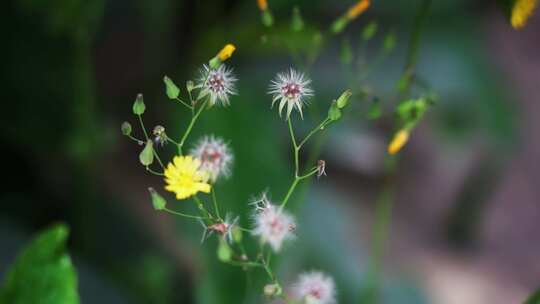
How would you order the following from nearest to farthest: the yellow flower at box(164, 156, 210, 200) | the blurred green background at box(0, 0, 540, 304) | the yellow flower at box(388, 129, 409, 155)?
the yellow flower at box(164, 156, 210, 200)
the yellow flower at box(388, 129, 409, 155)
the blurred green background at box(0, 0, 540, 304)

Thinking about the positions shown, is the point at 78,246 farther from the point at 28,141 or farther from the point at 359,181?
the point at 359,181


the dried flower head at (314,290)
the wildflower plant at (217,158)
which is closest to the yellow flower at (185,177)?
the wildflower plant at (217,158)

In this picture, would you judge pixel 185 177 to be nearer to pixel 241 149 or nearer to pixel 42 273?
pixel 42 273

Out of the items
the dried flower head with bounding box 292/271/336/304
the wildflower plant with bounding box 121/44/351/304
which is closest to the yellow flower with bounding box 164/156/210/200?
the wildflower plant with bounding box 121/44/351/304

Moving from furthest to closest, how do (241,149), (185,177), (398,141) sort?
(241,149) → (398,141) → (185,177)

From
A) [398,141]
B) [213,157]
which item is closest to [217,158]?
[213,157]

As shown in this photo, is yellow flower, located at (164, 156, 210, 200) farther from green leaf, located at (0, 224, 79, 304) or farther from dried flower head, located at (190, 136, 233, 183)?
green leaf, located at (0, 224, 79, 304)

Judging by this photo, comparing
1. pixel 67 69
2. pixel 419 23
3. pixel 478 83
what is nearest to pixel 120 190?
pixel 67 69
